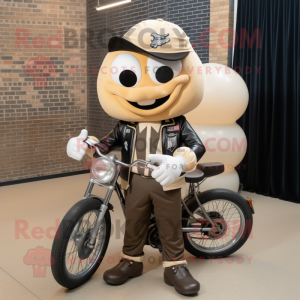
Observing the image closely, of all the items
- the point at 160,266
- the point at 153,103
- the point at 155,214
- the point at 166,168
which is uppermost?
the point at 153,103

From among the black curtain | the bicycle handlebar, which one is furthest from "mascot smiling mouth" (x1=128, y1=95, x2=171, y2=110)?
the black curtain

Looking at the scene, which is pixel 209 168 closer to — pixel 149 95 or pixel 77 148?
pixel 149 95

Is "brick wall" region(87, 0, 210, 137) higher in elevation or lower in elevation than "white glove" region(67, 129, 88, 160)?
higher

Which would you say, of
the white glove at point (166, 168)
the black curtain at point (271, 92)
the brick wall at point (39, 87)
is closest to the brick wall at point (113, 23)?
the brick wall at point (39, 87)

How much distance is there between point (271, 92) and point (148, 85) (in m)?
2.58

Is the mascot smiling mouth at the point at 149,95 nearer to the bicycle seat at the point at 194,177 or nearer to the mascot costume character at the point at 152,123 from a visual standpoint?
the mascot costume character at the point at 152,123

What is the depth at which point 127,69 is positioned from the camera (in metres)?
2.31

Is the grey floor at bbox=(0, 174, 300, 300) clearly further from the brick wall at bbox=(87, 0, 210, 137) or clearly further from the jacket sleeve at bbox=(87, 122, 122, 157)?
the brick wall at bbox=(87, 0, 210, 137)

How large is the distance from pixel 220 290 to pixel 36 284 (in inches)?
45.0

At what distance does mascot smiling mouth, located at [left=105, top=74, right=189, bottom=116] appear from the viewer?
2236mm

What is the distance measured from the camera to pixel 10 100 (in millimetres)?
4938

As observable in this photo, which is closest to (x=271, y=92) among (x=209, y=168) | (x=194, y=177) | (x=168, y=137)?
(x=209, y=168)

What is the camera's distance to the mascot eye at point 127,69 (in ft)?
7.54

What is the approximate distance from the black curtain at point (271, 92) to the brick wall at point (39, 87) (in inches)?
86.4
